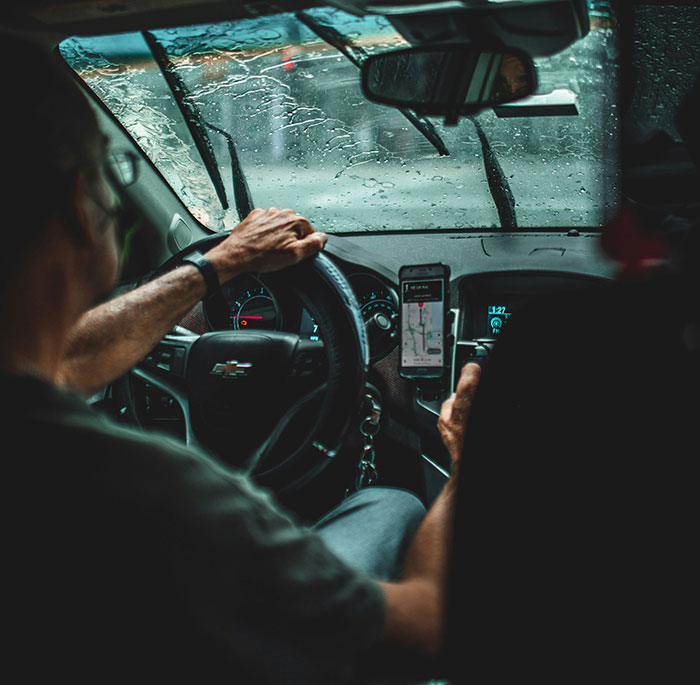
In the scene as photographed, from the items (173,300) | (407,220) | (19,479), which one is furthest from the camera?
(407,220)

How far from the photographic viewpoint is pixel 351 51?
2.46 metres

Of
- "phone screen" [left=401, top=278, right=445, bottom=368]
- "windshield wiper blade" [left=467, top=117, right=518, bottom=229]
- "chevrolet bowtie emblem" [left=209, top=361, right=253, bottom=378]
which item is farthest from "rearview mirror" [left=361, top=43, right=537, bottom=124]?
"chevrolet bowtie emblem" [left=209, top=361, right=253, bottom=378]

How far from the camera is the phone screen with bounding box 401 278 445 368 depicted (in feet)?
6.71

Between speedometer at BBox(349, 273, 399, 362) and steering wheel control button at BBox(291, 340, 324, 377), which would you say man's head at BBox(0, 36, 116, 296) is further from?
speedometer at BBox(349, 273, 399, 362)

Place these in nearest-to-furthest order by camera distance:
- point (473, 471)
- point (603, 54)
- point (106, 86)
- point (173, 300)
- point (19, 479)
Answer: point (19, 479) → point (473, 471) → point (173, 300) → point (603, 54) → point (106, 86)

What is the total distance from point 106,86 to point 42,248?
7.08ft

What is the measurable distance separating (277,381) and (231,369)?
0.14 meters

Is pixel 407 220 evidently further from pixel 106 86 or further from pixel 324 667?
pixel 324 667

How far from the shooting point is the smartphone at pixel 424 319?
6.70ft

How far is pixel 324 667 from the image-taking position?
76 centimetres

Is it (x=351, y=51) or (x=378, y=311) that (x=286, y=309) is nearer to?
(x=378, y=311)

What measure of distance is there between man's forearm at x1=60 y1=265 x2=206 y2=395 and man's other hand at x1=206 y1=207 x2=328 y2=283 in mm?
85

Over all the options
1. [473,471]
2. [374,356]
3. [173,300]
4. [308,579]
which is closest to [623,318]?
[473,471]

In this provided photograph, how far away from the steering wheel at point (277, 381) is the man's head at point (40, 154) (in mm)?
863
